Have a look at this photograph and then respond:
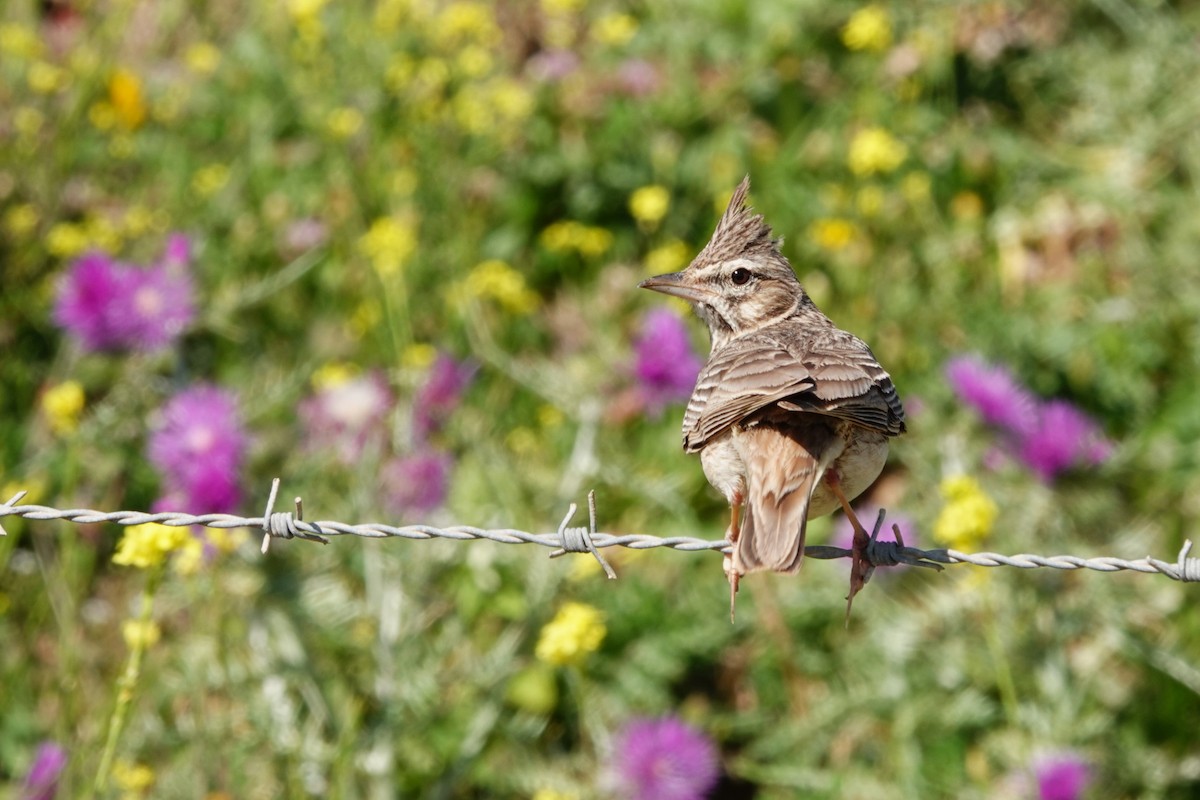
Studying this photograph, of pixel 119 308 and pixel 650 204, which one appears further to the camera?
pixel 650 204

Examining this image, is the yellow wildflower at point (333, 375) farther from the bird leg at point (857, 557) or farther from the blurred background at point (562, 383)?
the bird leg at point (857, 557)

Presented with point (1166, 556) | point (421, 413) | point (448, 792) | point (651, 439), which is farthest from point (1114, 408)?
point (448, 792)

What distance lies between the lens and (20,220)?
22.6ft

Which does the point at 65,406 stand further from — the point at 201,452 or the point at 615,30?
the point at 615,30

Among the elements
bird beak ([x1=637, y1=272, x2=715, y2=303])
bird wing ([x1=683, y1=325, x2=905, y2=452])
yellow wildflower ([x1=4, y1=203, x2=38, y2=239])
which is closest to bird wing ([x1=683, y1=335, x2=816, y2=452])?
bird wing ([x1=683, y1=325, x2=905, y2=452])

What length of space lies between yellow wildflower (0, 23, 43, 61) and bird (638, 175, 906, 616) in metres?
4.72

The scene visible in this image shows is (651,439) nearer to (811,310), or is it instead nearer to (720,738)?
(720,738)

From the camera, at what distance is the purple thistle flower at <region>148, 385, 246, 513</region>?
14.2 feet

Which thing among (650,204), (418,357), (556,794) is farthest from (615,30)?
(556,794)

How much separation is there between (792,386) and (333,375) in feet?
9.31

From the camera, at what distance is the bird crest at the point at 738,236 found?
4234mm

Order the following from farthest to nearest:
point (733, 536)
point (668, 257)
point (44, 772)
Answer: point (668, 257)
point (44, 772)
point (733, 536)

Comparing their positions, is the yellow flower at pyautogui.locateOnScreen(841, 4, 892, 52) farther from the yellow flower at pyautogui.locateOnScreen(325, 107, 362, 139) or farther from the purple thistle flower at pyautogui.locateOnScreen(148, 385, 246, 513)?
the purple thistle flower at pyautogui.locateOnScreen(148, 385, 246, 513)

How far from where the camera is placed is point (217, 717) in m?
4.64
